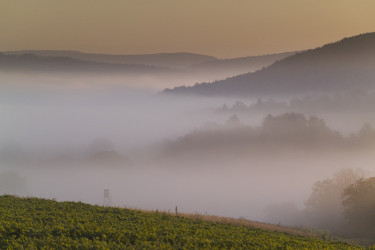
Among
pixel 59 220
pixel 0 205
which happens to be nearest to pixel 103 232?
Answer: pixel 59 220

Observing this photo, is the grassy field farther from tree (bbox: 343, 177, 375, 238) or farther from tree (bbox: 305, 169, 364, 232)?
tree (bbox: 305, 169, 364, 232)

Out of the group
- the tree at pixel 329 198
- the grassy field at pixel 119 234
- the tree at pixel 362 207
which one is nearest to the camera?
the grassy field at pixel 119 234

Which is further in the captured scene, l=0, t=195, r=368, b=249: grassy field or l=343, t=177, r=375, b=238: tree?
l=343, t=177, r=375, b=238: tree

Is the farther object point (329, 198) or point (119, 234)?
point (329, 198)

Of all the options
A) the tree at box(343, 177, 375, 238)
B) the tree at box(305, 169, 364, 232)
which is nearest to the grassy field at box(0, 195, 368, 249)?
the tree at box(343, 177, 375, 238)

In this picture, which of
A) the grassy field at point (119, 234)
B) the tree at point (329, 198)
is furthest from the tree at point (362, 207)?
the grassy field at point (119, 234)

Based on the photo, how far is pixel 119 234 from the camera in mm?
24391

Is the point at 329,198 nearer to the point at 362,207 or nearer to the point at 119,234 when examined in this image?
the point at 362,207

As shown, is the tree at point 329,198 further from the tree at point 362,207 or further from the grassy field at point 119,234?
the grassy field at point 119,234

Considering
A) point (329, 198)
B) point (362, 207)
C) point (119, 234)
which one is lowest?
point (119, 234)

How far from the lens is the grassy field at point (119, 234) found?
74.9 ft

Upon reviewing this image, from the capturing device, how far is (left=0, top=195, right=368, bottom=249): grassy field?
899 inches

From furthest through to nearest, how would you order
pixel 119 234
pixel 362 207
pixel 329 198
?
pixel 329 198, pixel 362 207, pixel 119 234

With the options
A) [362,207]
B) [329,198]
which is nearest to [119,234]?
[362,207]
